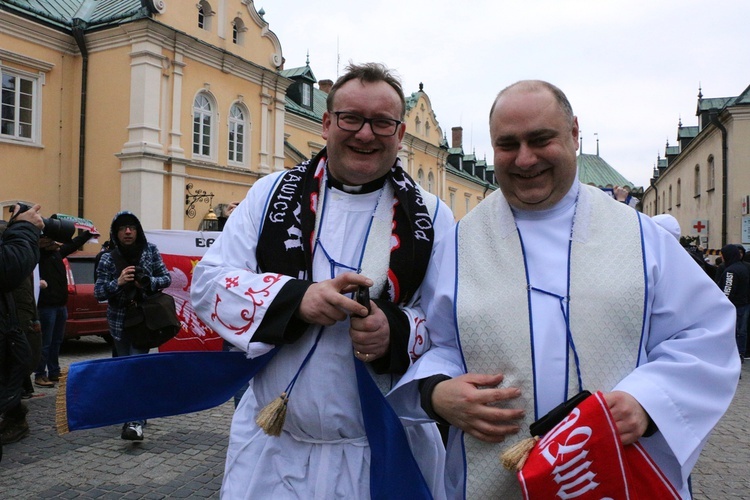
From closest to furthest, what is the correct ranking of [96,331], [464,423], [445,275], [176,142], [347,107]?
1. [464,423]
2. [445,275]
3. [347,107]
4. [96,331]
5. [176,142]

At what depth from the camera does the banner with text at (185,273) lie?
7188 millimetres

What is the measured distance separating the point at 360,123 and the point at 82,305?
364 inches

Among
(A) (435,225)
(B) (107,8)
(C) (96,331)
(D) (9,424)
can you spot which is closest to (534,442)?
(A) (435,225)

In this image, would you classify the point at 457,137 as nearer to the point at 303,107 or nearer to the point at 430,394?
the point at 303,107

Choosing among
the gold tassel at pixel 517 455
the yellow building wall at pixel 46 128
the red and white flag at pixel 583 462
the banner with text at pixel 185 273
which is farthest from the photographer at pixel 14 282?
the yellow building wall at pixel 46 128

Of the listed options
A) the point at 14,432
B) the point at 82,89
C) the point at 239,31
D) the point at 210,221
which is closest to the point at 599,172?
the point at 239,31

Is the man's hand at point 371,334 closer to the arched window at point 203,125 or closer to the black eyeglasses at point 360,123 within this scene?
the black eyeglasses at point 360,123

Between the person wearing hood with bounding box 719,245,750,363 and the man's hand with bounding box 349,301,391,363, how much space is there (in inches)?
406

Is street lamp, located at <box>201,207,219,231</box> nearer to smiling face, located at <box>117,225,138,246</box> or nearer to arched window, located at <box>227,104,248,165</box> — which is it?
arched window, located at <box>227,104,248,165</box>

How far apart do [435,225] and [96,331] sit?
927 cm

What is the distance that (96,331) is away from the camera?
10.2 meters

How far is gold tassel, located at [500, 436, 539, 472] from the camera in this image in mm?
1650

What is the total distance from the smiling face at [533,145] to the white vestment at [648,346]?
0.09 meters

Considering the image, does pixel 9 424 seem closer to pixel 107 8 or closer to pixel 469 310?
pixel 469 310
